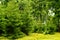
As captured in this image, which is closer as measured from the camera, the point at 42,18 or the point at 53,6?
the point at 53,6

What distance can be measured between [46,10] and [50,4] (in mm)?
2132

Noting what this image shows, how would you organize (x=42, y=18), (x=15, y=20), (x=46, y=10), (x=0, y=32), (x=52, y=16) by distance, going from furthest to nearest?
(x=42, y=18)
(x=46, y=10)
(x=52, y=16)
(x=0, y=32)
(x=15, y=20)

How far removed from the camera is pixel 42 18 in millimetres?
36344

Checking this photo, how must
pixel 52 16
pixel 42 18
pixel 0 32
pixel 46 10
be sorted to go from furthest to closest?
1. pixel 42 18
2. pixel 46 10
3. pixel 52 16
4. pixel 0 32

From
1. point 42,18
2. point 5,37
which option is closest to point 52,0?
point 42,18

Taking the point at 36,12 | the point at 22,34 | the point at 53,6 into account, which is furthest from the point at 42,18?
the point at 22,34

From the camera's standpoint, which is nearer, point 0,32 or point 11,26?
point 11,26

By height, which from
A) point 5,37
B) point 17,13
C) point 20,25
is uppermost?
point 17,13

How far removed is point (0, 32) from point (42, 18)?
13.4m

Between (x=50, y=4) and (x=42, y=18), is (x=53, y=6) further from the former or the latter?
(x=42, y=18)

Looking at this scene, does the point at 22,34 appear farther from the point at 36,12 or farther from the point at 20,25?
the point at 36,12

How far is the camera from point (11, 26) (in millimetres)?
23391

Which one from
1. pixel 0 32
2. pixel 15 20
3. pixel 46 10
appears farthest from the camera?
pixel 46 10

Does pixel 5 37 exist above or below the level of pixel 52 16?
below
